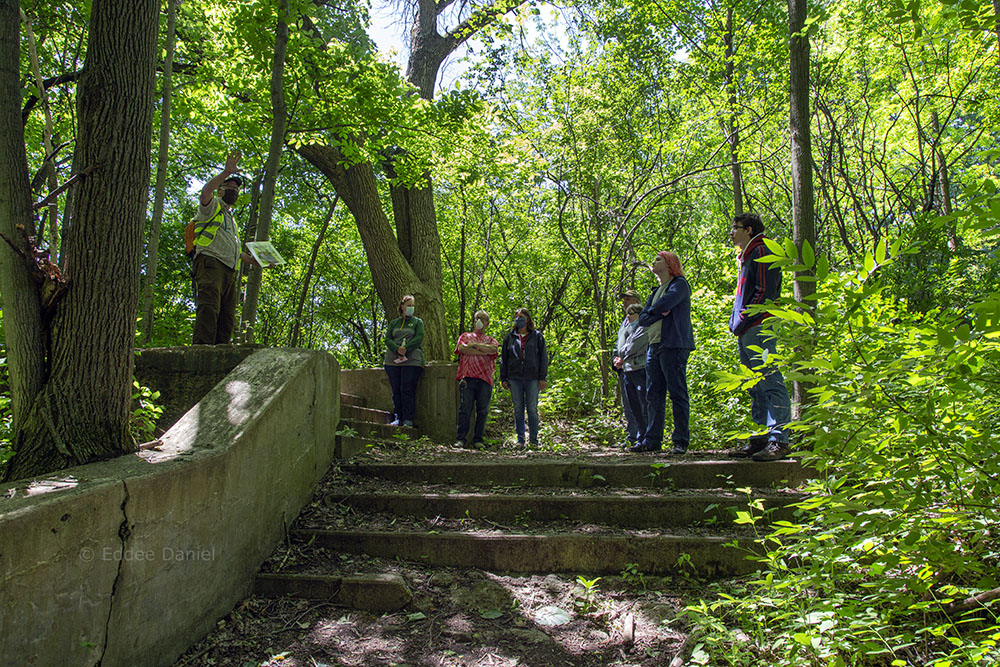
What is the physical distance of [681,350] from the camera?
4.89 meters

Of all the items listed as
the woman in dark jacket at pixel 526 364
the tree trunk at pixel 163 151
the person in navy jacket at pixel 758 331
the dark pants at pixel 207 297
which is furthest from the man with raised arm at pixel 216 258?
the person in navy jacket at pixel 758 331

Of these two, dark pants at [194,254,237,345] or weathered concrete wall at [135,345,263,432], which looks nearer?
weathered concrete wall at [135,345,263,432]

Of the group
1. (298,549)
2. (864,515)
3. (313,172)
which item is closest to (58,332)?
(298,549)

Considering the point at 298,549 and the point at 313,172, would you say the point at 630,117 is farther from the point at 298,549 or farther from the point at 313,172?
the point at 298,549

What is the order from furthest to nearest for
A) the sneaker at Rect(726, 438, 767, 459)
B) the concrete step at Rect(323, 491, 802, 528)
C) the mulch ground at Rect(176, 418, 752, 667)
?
the sneaker at Rect(726, 438, 767, 459) → the concrete step at Rect(323, 491, 802, 528) → the mulch ground at Rect(176, 418, 752, 667)

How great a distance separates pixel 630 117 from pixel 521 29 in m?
2.83

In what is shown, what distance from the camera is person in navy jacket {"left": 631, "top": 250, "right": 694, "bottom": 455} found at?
484 cm

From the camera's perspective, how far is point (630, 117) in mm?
11141

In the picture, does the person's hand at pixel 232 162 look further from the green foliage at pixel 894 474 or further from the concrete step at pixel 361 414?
the green foliage at pixel 894 474

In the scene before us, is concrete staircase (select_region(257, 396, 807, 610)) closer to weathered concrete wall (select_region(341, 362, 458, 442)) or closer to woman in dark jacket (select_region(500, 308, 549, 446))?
woman in dark jacket (select_region(500, 308, 549, 446))

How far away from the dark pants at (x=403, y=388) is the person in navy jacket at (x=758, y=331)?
417cm

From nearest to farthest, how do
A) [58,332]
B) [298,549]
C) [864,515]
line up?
[864,515] → [58,332] → [298,549]

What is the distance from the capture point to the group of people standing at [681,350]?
13.5 ft

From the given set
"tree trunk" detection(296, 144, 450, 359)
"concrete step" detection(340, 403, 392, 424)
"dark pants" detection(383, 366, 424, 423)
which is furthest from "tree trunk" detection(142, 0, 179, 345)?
"tree trunk" detection(296, 144, 450, 359)
